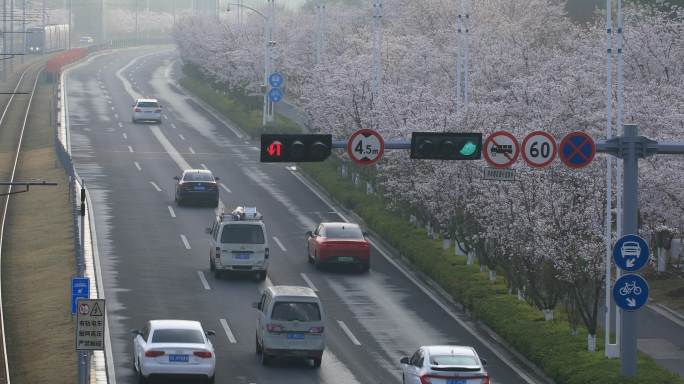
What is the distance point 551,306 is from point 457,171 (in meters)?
8.97

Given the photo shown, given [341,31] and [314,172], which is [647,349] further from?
[341,31]

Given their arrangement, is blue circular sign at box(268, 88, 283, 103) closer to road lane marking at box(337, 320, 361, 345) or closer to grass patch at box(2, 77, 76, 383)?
grass patch at box(2, 77, 76, 383)

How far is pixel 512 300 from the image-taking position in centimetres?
4119

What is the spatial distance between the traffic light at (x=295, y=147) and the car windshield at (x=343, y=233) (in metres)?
20.2

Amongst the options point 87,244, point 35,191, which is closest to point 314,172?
point 35,191

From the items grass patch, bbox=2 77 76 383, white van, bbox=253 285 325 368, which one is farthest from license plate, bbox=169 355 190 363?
grass patch, bbox=2 77 76 383

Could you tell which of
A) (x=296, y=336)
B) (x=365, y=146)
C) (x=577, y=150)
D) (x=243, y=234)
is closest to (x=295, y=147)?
(x=365, y=146)

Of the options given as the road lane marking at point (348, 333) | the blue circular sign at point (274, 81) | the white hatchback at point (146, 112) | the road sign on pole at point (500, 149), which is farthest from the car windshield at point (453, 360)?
the white hatchback at point (146, 112)

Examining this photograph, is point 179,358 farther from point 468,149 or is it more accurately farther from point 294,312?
point 468,149

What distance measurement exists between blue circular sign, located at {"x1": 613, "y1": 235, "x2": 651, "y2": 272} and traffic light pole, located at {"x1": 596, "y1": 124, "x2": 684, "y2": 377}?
5.45 feet

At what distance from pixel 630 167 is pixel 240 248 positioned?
67.0 ft

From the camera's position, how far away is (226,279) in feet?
153

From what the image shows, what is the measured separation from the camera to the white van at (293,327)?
34.1 m

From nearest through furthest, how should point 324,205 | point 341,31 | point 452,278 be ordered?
point 452,278 < point 324,205 < point 341,31
